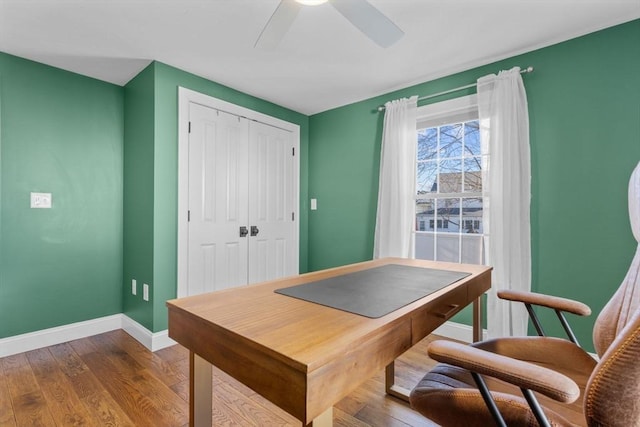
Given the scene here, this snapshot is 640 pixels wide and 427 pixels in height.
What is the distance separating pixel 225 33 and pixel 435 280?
2122 millimetres

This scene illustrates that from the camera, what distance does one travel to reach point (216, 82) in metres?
2.90

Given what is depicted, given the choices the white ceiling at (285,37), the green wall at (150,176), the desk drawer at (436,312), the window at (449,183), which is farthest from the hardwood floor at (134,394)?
the white ceiling at (285,37)

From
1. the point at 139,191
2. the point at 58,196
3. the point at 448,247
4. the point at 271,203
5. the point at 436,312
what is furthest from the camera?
the point at 271,203

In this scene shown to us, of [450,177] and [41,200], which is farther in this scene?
[450,177]

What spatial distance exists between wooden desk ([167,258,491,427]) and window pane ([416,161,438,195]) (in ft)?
5.79

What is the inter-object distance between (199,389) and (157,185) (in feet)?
6.19

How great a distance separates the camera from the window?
265cm

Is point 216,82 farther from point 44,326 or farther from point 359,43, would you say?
point 44,326

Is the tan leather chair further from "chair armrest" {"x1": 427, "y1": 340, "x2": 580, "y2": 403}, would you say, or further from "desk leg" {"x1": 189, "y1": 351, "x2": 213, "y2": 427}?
"desk leg" {"x1": 189, "y1": 351, "x2": 213, "y2": 427}

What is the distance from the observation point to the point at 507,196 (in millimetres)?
2340

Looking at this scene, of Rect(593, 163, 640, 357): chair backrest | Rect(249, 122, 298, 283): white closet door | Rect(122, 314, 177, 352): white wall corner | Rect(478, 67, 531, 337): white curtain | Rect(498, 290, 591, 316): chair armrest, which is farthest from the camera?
Rect(249, 122, 298, 283): white closet door

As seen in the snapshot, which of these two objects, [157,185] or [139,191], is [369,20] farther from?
[139,191]

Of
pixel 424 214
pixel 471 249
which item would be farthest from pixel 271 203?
pixel 471 249

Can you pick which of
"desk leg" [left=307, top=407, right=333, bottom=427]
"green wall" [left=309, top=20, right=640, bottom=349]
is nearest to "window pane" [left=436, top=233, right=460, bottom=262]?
"green wall" [left=309, top=20, right=640, bottom=349]
